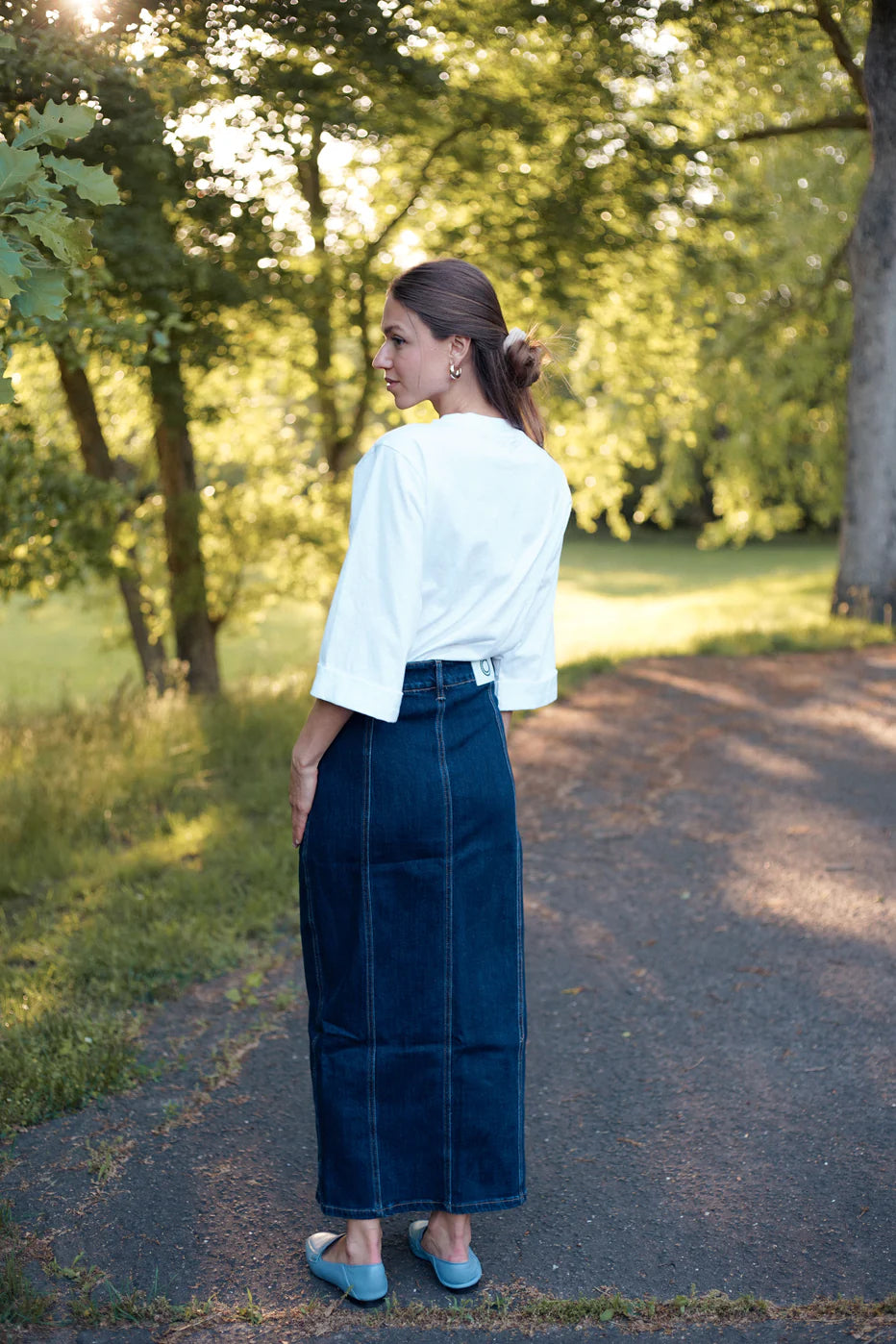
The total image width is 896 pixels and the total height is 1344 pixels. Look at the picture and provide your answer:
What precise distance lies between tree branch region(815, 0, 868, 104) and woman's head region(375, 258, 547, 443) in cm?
932

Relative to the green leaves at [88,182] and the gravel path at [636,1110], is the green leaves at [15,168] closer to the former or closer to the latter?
the green leaves at [88,182]

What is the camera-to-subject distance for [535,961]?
15.0ft

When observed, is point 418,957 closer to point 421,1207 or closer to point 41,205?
point 421,1207

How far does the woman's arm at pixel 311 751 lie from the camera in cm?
254

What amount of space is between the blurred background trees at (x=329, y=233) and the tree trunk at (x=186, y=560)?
0.09 feet

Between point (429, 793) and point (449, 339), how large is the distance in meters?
0.98

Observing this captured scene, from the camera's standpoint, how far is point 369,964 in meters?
2.66

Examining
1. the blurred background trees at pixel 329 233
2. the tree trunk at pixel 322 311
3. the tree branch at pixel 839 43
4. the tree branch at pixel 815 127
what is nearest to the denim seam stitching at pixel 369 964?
the blurred background trees at pixel 329 233

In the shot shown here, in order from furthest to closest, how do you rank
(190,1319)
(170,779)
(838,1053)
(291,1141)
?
(170,779)
(838,1053)
(291,1141)
(190,1319)

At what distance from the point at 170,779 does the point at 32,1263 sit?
13.1 feet

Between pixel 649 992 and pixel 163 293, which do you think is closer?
pixel 649 992

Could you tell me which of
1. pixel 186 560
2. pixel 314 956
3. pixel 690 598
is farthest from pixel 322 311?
pixel 690 598

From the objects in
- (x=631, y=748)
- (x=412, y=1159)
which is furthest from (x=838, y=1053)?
(x=631, y=748)

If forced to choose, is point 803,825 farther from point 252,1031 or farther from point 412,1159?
point 412,1159
